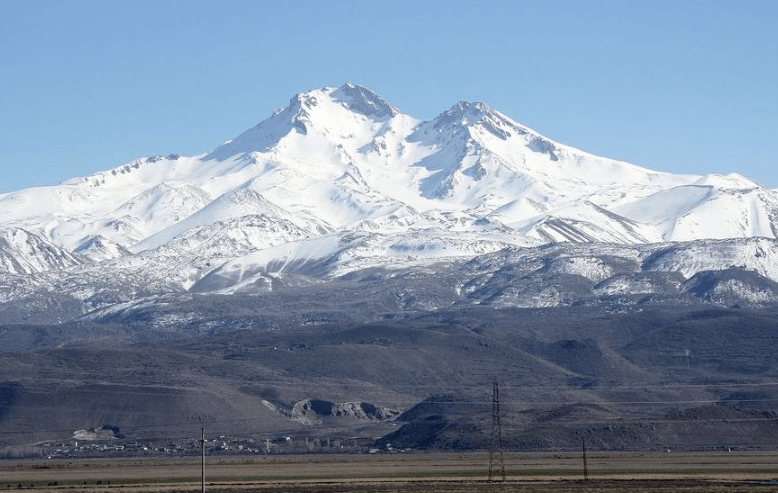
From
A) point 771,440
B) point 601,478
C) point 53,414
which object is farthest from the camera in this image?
point 53,414

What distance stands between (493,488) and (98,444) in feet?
272

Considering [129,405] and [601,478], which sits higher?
[129,405]

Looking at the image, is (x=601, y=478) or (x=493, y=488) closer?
(x=493, y=488)

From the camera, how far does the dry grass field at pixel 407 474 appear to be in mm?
98500

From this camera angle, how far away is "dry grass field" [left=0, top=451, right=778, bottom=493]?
98500 mm

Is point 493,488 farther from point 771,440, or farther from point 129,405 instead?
point 129,405

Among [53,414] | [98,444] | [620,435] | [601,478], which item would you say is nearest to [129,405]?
[53,414]

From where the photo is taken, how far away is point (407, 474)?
376 feet

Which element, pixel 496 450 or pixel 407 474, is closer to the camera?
pixel 407 474

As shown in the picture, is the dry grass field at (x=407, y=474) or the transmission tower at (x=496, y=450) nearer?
the dry grass field at (x=407, y=474)

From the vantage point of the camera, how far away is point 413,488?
98.1m

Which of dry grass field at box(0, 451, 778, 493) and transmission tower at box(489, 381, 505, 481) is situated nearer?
dry grass field at box(0, 451, 778, 493)

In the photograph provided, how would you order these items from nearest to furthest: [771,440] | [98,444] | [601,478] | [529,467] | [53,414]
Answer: [601,478] → [529,467] → [771,440] → [98,444] → [53,414]

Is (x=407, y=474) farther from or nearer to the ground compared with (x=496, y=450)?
nearer to the ground
